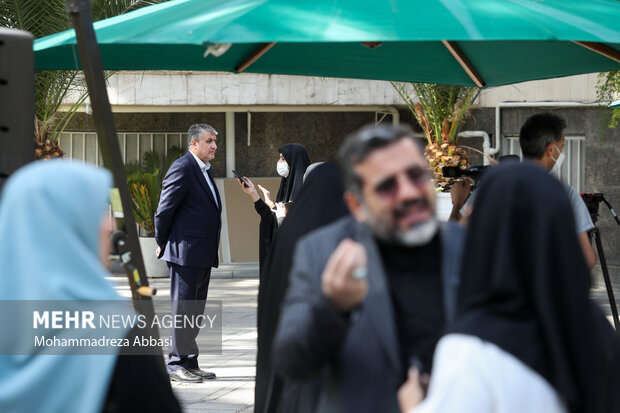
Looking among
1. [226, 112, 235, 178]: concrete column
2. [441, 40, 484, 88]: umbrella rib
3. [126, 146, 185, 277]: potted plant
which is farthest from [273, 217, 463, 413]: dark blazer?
[226, 112, 235, 178]: concrete column

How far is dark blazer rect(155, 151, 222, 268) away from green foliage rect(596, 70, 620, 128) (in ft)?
20.9

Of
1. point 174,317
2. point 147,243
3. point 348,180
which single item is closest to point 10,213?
point 348,180

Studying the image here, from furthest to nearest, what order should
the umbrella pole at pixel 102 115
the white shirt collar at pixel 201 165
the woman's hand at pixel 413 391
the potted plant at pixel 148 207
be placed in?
the potted plant at pixel 148 207 < the white shirt collar at pixel 201 165 < the umbrella pole at pixel 102 115 < the woman's hand at pixel 413 391

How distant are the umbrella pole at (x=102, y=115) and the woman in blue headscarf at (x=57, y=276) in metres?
1.77

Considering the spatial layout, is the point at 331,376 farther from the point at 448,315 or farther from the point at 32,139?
the point at 32,139

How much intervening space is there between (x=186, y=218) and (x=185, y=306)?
2.28ft

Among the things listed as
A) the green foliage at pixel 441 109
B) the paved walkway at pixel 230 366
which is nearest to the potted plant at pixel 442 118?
the green foliage at pixel 441 109

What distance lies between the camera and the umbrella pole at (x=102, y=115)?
3998 mm

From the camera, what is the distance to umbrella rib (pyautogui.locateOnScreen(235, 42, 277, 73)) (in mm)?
5910

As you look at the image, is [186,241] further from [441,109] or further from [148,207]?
[148,207]

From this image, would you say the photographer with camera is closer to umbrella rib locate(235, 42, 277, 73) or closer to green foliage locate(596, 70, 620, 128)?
umbrella rib locate(235, 42, 277, 73)

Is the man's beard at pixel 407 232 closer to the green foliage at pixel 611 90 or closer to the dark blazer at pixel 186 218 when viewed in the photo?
the dark blazer at pixel 186 218

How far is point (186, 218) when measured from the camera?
7738 millimetres

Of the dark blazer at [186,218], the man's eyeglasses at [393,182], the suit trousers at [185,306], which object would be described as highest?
the man's eyeglasses at [393,182]
